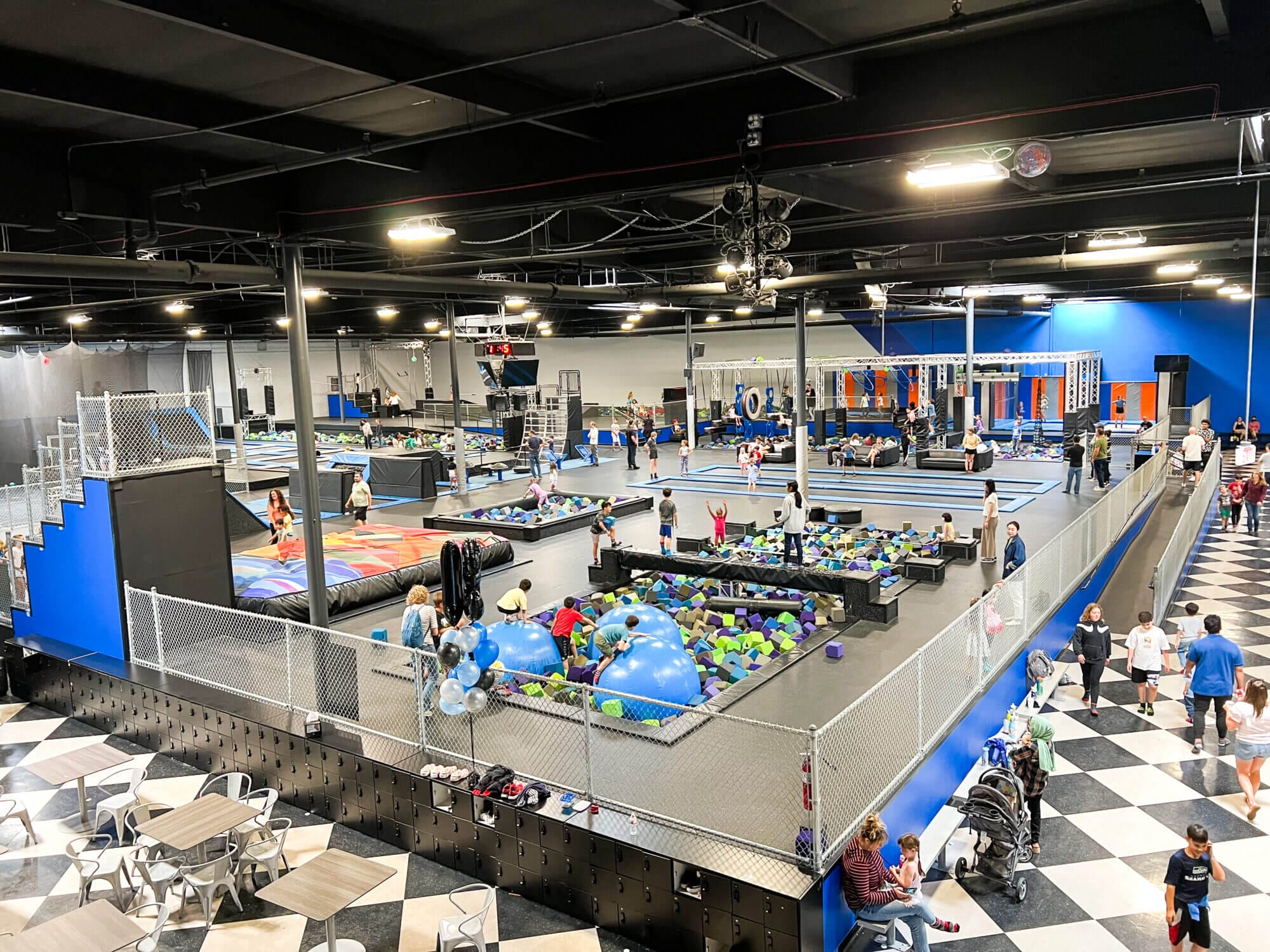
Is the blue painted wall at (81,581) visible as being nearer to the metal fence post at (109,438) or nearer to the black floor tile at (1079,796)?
the metal fence post at (109,438)

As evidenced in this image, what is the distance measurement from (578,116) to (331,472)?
1629 centimetres

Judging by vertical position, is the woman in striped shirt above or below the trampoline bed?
below

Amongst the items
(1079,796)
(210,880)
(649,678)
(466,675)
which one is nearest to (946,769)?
(1079,796)

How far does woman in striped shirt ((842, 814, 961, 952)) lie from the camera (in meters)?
5.85

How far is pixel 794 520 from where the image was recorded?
47.5 ft

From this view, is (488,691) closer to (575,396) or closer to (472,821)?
(472,821)

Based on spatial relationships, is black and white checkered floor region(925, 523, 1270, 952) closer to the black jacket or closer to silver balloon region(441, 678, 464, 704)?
the black jacket

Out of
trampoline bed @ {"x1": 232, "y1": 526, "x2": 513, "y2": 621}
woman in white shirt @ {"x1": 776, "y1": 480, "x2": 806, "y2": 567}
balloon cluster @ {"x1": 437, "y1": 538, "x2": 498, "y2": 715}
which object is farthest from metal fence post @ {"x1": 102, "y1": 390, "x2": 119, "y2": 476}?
woman in white shirt @ {"x1": 776, "y1": 480, "x2": 806, "y2": 567}

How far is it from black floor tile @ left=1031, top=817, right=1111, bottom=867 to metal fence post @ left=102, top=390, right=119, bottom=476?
1059cm

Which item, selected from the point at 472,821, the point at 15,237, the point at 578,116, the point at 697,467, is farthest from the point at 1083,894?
the point at 697,467

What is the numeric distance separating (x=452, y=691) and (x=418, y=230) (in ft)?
15.5

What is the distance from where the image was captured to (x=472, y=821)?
7.12 metres

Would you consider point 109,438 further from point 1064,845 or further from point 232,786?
point 1064,845

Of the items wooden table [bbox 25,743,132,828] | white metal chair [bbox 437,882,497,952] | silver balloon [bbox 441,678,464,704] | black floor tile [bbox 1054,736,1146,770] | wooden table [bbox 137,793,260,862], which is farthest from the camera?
black floor tile [bbox 1054,736,1146,770]
